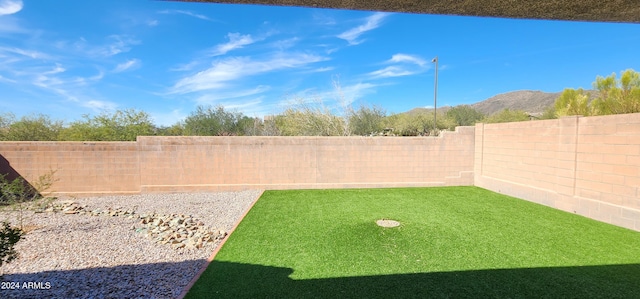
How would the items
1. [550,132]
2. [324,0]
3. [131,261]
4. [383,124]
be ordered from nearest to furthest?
[324,0] → [131,261] → [550,132] → [383,124]

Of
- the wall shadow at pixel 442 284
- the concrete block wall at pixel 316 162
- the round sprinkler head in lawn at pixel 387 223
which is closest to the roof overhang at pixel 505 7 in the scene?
the wall shadow at pixel 442 284

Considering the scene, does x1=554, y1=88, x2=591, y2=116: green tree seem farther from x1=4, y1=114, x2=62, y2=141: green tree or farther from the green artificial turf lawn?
x1=4, y1=114, x2=62, y2=141: green tree

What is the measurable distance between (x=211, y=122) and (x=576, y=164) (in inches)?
595

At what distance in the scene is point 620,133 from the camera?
572 cm

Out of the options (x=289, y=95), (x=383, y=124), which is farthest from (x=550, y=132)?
(x=289, y=95)

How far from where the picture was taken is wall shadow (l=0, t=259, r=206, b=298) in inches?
134

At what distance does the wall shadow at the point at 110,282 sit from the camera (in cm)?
342

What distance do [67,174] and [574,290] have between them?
41.6 feet

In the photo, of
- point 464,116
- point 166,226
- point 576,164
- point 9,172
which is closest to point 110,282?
point 166,226

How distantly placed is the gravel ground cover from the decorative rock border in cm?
13

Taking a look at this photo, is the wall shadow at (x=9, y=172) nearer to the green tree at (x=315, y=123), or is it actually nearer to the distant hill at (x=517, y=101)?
the green tree at (x=315, y=123)

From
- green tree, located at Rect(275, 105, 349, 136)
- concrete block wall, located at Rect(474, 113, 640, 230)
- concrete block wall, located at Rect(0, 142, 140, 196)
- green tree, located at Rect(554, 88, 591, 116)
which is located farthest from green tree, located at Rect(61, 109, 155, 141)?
green tree, located at Rect(554, 88, 591, 116)

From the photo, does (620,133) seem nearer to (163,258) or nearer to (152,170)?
(163,258)

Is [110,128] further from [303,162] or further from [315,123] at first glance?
[315,123]
